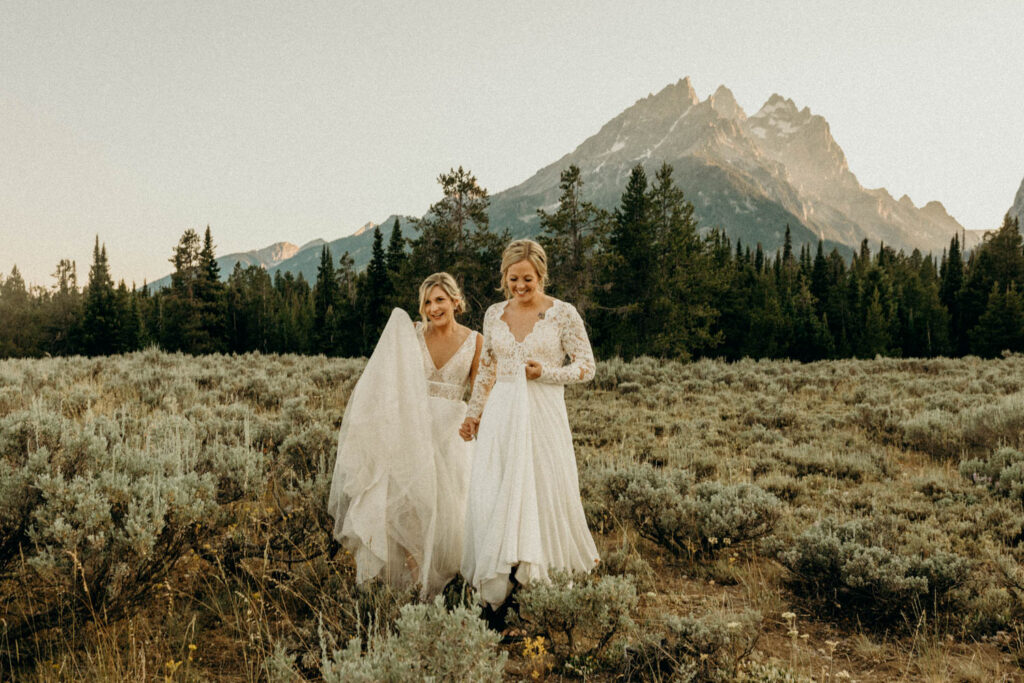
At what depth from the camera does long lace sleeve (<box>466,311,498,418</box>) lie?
13.1ft

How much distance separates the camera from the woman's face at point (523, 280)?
379 centimetres

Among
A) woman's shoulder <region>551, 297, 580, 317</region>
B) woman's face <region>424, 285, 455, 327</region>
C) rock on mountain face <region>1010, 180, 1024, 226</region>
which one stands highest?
rock on mountain face <region>1010, 180, 1024, 226</region>

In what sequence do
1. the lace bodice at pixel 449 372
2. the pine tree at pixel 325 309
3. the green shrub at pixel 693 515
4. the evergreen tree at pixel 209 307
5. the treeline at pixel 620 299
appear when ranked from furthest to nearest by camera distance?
the pine tree at pixel 325 309 < the evergreen tree at pixel 209 307 < the treeline at pixel 620 299 < the green shrub at pixel 693 515 < the lace bodice at pixel 449 372

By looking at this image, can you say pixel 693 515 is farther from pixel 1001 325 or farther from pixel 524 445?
pixel 1001 325

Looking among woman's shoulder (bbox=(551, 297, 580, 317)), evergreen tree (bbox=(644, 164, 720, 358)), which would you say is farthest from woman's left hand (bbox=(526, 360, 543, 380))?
evergreen tree (bbox=(644, 164, 720, 358))

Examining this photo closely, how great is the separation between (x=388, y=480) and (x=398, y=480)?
7 centimetres

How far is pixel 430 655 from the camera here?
A: 2383 millimetres

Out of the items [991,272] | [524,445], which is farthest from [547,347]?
[991,272]

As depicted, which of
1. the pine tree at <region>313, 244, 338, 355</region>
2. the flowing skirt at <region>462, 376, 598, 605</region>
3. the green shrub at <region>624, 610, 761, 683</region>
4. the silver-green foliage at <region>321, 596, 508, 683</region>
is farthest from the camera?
the pine tree at <region>313, 244, 338, 355</region>

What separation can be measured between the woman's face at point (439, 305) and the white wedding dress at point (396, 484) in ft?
1.37

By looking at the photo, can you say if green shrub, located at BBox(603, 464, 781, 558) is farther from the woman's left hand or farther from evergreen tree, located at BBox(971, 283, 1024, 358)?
evergreen tree, located at BBox(971, 283, 1024, 358)

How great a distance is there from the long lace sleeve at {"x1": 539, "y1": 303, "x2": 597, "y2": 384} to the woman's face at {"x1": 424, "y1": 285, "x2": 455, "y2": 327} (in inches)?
42.0

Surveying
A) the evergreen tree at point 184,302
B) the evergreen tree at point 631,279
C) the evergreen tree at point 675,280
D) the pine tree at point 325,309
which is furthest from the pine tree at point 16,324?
the evergreen tree at point 675,280

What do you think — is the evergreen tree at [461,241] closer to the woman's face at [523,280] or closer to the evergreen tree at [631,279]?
the evergreen tree at [631,279]
